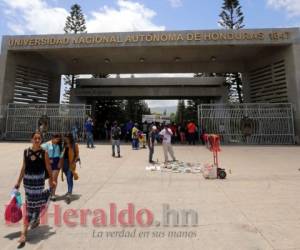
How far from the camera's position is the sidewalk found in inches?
126

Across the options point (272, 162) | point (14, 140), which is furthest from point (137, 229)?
point (14, 140)

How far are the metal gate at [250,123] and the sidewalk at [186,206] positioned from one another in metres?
7.99

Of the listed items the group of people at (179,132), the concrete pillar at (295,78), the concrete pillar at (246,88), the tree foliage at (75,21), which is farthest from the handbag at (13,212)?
the tree foliage at (75,21)

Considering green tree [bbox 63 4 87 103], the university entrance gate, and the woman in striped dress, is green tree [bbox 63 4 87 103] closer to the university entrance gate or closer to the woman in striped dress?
the university entrance gate

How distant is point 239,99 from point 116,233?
85.1 feet

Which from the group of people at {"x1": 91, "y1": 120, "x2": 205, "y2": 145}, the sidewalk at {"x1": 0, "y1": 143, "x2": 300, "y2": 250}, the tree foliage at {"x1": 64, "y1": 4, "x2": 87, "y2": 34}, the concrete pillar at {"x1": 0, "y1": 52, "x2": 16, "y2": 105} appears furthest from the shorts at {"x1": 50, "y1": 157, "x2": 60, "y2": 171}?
the tree foliage at {"x1": 64, "y1": 4, "x2": 87, "y2": 34}

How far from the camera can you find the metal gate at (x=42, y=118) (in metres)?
17.0

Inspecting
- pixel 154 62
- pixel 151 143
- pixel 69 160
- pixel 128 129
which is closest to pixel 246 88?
pixel 154 62

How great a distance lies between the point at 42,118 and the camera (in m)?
16.9

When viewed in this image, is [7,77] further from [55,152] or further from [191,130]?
[55,152]

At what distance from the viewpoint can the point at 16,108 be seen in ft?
55.8

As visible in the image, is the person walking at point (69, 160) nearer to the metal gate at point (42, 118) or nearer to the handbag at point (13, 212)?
the handbag at point (13, 212)

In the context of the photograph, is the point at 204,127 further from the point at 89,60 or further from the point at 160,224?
the point at 160,224

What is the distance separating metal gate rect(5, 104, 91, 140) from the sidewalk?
871 cm
